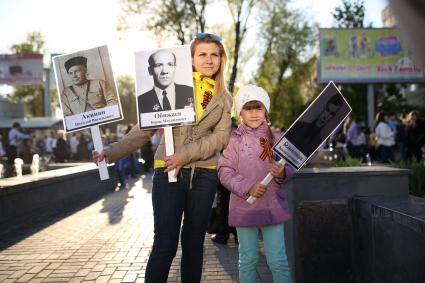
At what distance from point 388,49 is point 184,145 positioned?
1076 inches

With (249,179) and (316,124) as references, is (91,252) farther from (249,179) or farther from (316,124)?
(316,124)

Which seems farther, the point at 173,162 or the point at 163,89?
the point at 163,89

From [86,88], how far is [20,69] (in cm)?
3966

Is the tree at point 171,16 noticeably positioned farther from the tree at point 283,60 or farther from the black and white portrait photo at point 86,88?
the black and white portrait photo at point 86,88

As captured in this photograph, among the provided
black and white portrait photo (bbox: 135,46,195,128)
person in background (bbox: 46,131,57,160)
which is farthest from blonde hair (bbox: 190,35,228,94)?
person in background (bbox: 46,131,57,160)

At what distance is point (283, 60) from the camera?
47031mm

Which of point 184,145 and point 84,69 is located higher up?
point 84,69

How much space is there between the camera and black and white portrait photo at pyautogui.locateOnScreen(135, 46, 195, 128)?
10.9 ft

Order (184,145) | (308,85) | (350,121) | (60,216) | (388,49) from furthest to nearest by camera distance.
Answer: (308,85), (388,49), (350,121), (60,216), (184,145)

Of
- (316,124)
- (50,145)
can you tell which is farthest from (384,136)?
(50,145)

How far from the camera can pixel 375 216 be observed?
3.57m

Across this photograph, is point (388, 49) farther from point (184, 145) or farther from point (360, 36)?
point (184, 145)

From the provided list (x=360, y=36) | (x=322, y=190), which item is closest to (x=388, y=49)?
(x=360, y=36)

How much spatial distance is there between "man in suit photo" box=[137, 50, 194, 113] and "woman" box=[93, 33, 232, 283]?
13 centimetres
